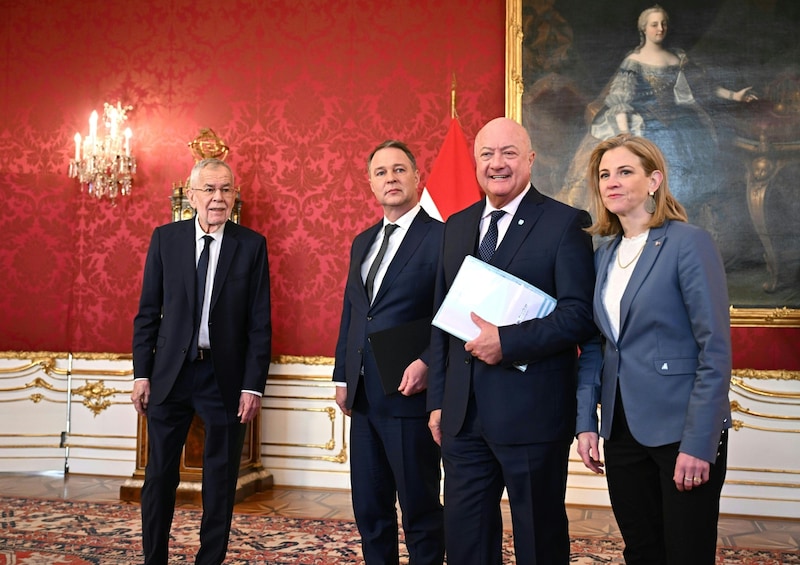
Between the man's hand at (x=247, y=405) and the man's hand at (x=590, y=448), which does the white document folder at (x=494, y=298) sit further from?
the man's hand at (x=247, y=405)

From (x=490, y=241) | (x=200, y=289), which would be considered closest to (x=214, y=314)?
(x=200, y=289)

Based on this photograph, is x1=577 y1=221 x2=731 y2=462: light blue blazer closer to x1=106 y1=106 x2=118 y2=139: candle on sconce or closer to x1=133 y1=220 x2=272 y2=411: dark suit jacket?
x1=133 y1=220 x2=272 y2=411: dark suit jacket

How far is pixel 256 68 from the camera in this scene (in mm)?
5059

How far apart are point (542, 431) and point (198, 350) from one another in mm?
1428

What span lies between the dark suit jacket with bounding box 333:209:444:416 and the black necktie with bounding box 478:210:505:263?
17.8 inches

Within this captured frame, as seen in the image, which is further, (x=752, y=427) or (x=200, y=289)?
(x=752, y=427)

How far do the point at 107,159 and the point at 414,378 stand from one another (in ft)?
11.3

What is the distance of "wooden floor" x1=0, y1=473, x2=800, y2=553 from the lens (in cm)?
380

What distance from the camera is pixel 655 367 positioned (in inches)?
72.2

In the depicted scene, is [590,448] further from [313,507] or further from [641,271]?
[313,507]

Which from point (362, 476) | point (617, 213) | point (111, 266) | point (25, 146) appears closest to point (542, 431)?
point (617, 213)

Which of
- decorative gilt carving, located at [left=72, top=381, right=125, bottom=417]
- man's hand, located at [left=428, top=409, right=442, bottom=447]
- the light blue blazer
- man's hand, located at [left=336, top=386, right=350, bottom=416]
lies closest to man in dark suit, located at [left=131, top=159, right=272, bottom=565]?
man's hand, located at [left=336, top=386, right=350, bottom=416]

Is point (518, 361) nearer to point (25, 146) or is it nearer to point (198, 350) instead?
point (198, 350)

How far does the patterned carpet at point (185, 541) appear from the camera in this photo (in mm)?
3213
